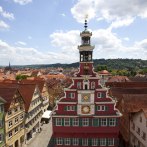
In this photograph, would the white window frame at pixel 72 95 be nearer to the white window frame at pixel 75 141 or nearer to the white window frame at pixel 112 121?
the white window frame at pixel 75 141

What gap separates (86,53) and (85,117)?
12283 mm

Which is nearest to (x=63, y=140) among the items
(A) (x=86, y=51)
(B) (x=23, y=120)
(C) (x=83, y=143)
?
(C) (x=83, y=143)

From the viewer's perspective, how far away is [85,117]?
4534 cm

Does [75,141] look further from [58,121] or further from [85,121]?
[58,121]

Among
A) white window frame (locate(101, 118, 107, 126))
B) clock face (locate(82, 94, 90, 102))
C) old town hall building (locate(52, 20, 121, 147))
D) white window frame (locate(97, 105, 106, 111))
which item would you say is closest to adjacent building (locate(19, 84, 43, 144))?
old town hall building (locate(52, 20, 121, 147))

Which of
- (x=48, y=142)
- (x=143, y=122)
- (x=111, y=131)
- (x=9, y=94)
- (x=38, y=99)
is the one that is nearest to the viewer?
(x=143, y=122)

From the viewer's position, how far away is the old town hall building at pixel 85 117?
4516 centimetres

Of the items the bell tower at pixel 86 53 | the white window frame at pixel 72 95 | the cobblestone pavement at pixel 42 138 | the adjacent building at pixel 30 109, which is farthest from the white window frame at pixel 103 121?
the adjacent building at pixel 30 109

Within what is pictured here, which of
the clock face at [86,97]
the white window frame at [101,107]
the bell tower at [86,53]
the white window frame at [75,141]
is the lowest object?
the white window frame at [75,141]

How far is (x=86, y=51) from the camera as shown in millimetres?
45906

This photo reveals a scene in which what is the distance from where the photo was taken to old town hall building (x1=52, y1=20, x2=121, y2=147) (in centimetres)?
4516

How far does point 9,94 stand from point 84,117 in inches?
654

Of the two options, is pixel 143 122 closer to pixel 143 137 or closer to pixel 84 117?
pixel 143 137

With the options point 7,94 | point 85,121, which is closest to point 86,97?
point 85,121
